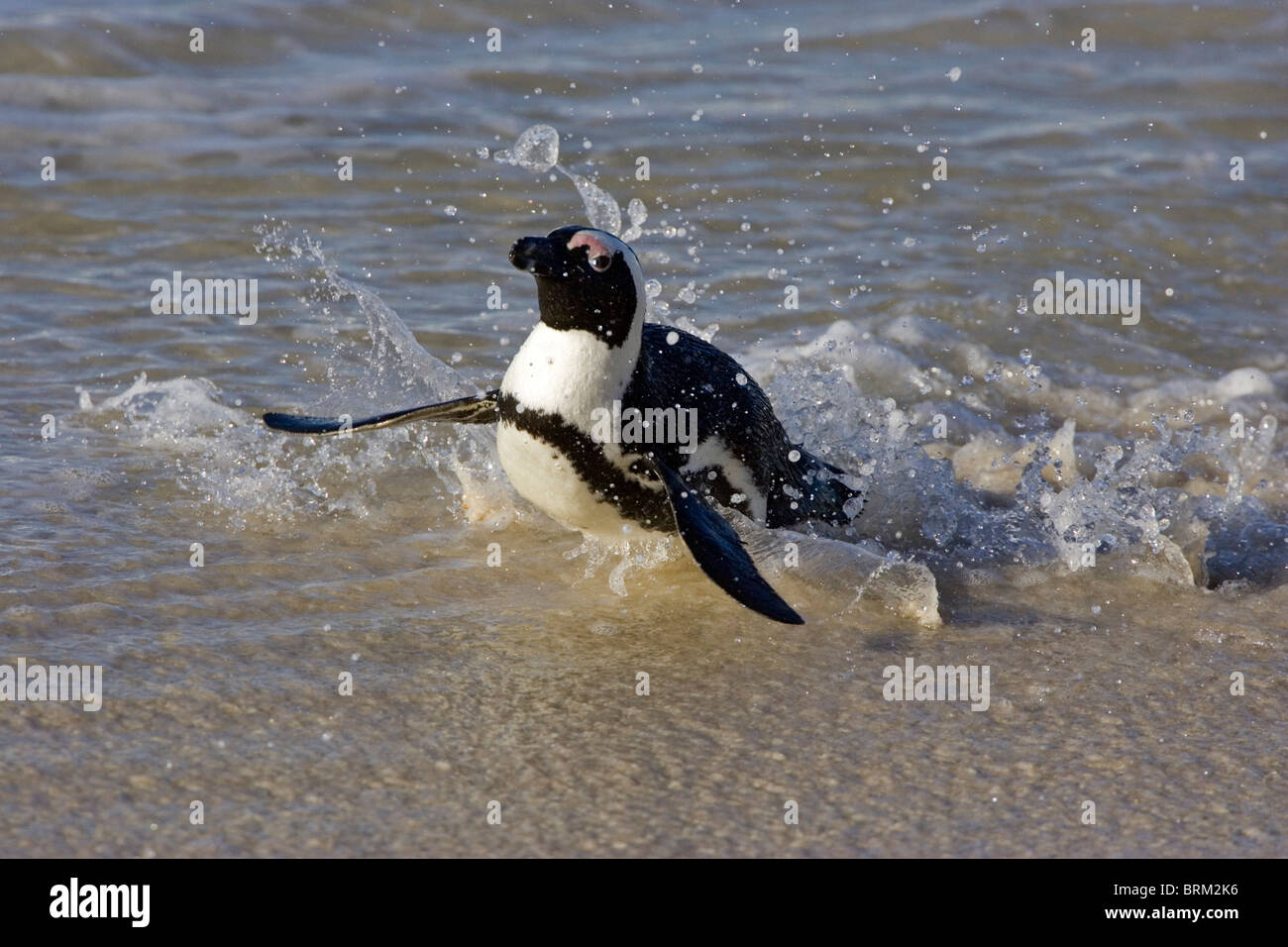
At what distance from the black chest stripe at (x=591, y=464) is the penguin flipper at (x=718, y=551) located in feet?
0.26

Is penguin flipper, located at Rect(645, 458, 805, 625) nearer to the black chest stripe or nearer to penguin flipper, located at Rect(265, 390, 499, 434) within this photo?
the black chest stripe

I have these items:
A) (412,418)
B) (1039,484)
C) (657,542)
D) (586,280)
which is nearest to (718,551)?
(657,542)

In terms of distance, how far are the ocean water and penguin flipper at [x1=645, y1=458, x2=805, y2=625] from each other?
0.24 m

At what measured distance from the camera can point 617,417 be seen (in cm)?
401

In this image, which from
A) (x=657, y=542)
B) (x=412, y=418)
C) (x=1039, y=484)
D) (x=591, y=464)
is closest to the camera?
(x=591, y=464)

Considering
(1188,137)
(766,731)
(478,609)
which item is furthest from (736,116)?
(766,731)

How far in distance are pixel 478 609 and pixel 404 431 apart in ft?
4.07

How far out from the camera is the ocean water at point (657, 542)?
3.21 meters

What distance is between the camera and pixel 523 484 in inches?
162

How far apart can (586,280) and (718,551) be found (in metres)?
0.76

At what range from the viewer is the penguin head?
12.6 ft

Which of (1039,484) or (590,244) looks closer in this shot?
(590,244)

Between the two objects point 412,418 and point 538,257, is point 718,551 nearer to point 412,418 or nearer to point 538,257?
point 538,257

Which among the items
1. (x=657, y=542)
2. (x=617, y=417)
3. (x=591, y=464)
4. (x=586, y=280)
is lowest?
(x=657, y=542)
